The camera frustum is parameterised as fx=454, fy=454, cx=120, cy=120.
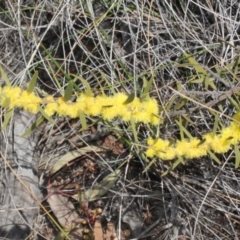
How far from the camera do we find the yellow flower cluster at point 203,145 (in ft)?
3.52

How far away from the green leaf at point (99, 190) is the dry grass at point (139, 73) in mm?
24

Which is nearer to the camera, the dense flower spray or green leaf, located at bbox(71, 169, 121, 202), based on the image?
the dense flower spray

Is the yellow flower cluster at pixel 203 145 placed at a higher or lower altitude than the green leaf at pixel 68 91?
lower

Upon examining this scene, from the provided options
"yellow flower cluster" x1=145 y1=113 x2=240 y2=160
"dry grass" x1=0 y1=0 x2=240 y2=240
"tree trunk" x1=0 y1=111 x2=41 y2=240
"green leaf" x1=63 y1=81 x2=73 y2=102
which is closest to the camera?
"green leaf" x1=63 y1=81 x2=73 y2=102

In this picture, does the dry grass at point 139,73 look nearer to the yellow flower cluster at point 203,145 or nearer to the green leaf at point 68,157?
the green leaf at point 68,157

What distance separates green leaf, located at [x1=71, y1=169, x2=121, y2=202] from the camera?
5.20ft

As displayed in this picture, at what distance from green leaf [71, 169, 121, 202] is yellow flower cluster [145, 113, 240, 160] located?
0.44m

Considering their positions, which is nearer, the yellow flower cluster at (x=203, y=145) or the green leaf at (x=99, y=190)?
the yellow flower cluster at (x=203, y=145)

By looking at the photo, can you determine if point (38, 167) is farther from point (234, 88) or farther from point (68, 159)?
point (234, 88)

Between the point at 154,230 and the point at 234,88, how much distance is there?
615 mm

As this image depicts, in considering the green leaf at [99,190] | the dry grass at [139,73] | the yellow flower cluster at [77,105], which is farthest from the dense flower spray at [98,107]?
the green leaf at [99,190]

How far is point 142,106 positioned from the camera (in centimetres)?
103

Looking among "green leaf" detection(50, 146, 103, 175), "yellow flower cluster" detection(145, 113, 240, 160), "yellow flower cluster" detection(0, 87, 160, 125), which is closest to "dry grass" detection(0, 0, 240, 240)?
"green leaf" detection(50, 146, 103, 175)

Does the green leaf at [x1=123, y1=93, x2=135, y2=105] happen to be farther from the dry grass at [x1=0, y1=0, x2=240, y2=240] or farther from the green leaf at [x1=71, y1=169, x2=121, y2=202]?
the green leaf at [x1=71, y1=169, x2=121, y2=202]
